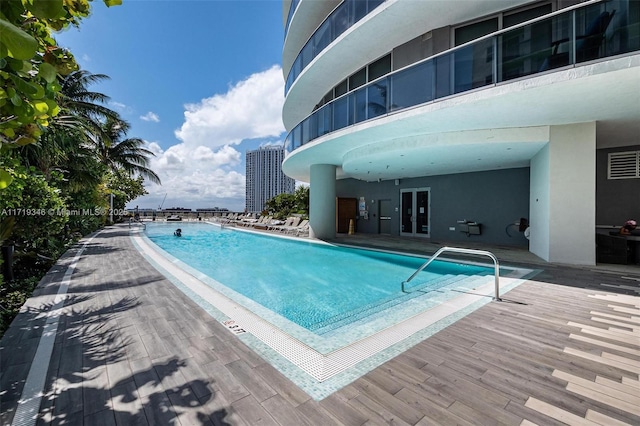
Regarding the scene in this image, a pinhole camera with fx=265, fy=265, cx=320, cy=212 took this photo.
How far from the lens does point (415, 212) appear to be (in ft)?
48.0

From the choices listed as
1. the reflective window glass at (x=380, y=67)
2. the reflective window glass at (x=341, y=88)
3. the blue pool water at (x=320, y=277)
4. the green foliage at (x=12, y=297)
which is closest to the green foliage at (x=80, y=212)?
the green foliage at (x=12, y=297)

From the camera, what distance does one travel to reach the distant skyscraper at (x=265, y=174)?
2872 inches

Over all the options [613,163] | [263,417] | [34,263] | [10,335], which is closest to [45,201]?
[34,263]

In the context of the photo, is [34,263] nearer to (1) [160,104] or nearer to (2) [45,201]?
(2) [45,201]

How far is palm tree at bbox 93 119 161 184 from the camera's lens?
63.6 feet

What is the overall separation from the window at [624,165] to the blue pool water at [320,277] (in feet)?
21.1

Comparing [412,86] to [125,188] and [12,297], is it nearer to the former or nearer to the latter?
[12,297]

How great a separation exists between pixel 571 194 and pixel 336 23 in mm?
9303

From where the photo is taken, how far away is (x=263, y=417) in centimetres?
189

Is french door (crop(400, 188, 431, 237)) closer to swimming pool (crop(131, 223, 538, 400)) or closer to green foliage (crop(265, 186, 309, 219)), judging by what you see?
swimming pool (crop(131, 223, 538, 400))

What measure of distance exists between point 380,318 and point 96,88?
67.8 ft

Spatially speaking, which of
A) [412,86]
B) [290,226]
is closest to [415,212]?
[290,226]

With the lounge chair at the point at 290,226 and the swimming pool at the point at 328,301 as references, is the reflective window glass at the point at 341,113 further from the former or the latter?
the lounge chair at the point at 290,226

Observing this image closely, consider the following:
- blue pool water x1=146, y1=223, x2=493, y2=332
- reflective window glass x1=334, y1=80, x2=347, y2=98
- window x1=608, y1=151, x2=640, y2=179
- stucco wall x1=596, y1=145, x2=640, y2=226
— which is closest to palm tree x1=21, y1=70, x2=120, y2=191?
blue pool water x1=146, y1=223, x2=493, y2=332
